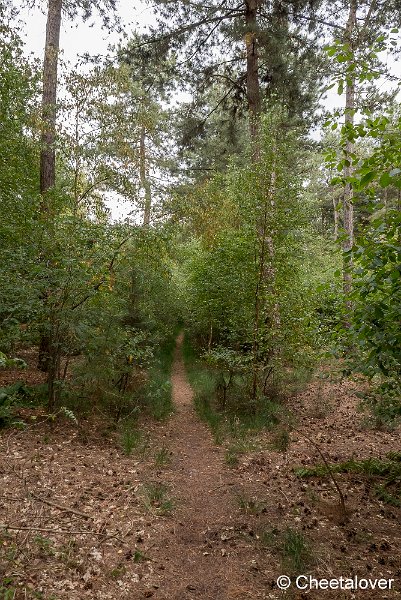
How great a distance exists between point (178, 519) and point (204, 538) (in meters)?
0.47

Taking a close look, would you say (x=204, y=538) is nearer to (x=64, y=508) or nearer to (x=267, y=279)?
(x=64, y=508)

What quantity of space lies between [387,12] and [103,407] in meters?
12.3

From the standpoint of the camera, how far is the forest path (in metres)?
3.43

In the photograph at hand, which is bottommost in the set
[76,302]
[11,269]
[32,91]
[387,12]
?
[76,302]

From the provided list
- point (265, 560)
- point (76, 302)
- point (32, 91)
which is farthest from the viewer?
point (32, 91)

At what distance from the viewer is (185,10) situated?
37.4 feet

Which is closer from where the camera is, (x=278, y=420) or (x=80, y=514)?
(x=80, y=514)

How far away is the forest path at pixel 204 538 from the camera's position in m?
3.43

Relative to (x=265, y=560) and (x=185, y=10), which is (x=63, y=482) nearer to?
(x=265, y=560)

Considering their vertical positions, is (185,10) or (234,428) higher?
(185,10)

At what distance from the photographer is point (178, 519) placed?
4.57 m

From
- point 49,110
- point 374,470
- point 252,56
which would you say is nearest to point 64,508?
Answer: point 374,470

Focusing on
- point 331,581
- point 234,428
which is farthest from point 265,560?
point 234,428

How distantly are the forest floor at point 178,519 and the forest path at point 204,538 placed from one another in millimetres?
15
